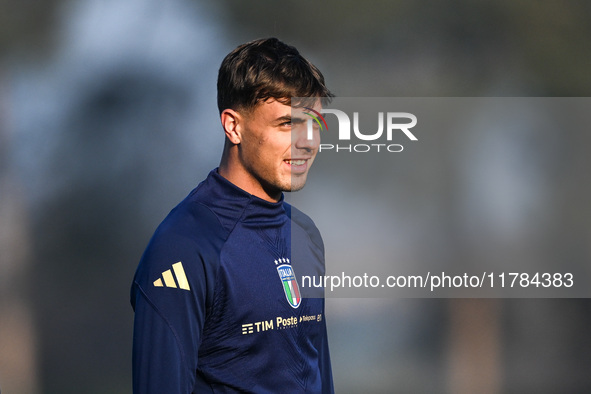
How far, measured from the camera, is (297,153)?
1562mm

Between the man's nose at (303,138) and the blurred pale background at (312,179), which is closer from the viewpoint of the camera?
the man's nose at (303,138)

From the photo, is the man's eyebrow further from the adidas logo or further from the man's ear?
the adidas logo

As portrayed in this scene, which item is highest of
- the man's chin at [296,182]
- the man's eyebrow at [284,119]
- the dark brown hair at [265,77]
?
the dark brown hair at [265,77]

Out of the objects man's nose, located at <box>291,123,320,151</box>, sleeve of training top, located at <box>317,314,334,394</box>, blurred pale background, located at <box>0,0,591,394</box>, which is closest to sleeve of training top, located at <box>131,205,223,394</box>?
man's nose, located at <box>291,123,320,151</box>

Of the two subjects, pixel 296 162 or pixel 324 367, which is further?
pixel 324 367

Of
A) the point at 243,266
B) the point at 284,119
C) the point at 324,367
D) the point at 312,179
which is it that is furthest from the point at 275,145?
the point at 312,179

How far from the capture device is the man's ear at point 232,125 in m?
1.57

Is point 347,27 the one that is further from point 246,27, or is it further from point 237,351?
point 237,351

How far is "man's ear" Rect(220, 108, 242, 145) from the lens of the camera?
61.7 inches

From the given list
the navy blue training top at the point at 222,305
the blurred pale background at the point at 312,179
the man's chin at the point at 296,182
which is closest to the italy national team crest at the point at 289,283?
the navy blue training top at the point at 222,305

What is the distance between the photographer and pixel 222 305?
1.40 m

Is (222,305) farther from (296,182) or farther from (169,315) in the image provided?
(296,182)

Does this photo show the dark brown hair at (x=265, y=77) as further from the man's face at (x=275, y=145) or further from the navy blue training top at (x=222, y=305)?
the navy blue training top at (x=222, y=305)

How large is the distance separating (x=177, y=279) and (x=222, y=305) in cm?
12
